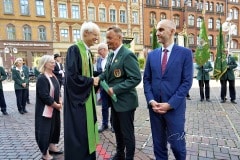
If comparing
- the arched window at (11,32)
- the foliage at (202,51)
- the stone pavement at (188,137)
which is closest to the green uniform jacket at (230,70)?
the foliage at (202,51)

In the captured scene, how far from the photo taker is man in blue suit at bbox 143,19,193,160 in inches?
115

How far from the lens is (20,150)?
4.40m

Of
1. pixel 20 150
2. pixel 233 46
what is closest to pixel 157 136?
pixel 20 150

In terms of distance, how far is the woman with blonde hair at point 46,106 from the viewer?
3.76m

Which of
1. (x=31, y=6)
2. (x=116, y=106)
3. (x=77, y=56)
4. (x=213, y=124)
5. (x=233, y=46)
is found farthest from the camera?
(x=233, y=46)

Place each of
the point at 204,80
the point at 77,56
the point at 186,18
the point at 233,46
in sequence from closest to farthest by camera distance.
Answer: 1. the point at 77,56
2. the point at 204,80
3. the point at 186,18
4. the point at 233,46

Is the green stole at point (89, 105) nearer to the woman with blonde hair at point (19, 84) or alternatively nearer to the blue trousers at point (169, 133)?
the blue trousers at point (169, 133)

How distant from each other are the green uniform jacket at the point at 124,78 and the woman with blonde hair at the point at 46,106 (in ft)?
3.29

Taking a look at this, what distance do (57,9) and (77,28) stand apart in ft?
12.6

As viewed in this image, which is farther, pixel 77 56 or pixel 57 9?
pixel 57 9

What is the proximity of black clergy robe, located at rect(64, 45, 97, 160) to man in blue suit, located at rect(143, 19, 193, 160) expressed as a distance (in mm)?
881

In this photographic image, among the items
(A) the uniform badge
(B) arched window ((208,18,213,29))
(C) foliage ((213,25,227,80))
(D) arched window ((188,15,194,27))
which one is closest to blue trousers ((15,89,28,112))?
(A) the uniform badge

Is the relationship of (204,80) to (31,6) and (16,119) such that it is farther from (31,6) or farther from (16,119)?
(31,6)

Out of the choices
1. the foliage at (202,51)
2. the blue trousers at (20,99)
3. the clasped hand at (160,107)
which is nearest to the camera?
the clasped hand at (160,107)
